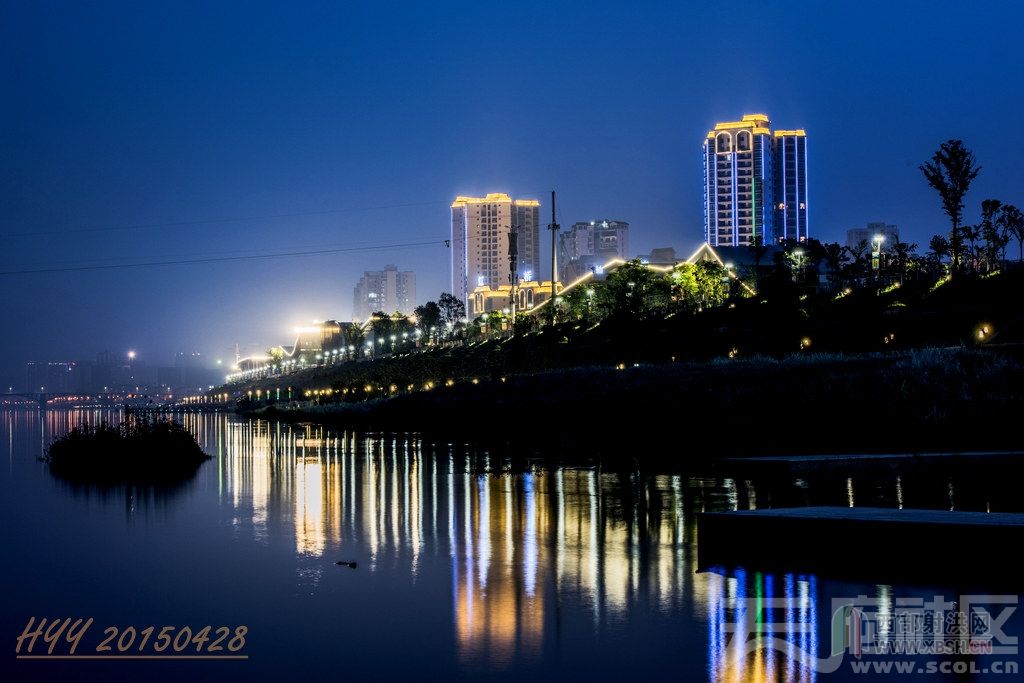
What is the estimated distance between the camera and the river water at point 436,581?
9656 mm

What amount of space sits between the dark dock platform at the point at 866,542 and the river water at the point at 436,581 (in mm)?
326

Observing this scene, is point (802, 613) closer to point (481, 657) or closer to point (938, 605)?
point (938, 605)

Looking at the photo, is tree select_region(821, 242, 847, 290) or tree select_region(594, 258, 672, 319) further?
tree select_region(594, 258, 672, 319)

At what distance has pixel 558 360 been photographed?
8194cm

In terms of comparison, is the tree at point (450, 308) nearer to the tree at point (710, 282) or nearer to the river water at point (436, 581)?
the tree at point (710, 282)

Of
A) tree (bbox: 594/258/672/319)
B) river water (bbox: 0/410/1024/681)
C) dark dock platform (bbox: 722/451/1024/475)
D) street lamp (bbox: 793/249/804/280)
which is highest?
street lamp (bbox: 793/249/804/280)

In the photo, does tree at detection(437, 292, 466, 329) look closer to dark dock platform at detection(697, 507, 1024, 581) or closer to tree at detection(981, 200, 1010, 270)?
tree at detection(981, 200, 1010, 270)

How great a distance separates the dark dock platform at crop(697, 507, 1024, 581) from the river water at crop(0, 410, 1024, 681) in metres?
0.33

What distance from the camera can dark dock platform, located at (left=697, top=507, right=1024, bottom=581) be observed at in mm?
11727

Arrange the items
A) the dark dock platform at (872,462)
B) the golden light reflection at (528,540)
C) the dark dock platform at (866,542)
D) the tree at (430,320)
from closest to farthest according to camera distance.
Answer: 1. the golden light reflection at (528,540)
2. the dark dock platform at (866,542)
3. the dark dock platform at (872,462)
4. the tree at (430,320)

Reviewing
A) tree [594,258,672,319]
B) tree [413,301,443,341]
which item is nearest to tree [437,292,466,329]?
tree [413,301,443,341]

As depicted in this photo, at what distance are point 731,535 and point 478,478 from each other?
1253 cm

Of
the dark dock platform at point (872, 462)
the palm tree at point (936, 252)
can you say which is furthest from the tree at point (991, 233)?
the dark dock platform at point (872, 462)

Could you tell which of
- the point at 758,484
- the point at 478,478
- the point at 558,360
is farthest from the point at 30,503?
the point at 558,360
